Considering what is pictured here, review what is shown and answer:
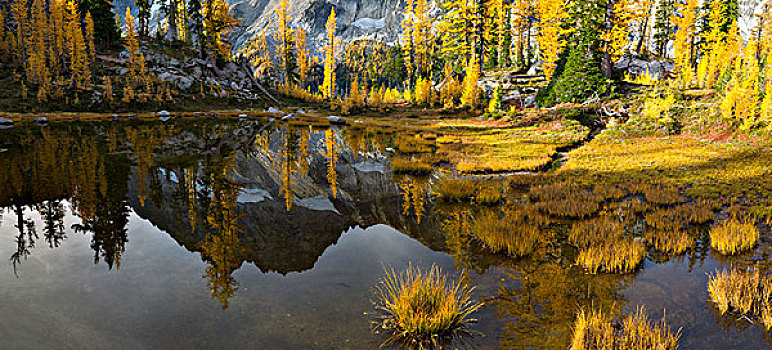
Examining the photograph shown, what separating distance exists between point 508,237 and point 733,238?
4598mm

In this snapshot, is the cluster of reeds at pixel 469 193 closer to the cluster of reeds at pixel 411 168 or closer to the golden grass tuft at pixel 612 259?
the cluster of reeds at pixel 411 168

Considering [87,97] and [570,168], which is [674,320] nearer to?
[570,168]

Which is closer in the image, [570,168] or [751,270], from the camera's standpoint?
[751,270]

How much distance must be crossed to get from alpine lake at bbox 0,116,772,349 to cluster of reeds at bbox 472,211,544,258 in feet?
0.15

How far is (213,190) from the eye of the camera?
39.0 feet

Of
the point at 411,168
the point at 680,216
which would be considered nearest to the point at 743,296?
the point at 680,216

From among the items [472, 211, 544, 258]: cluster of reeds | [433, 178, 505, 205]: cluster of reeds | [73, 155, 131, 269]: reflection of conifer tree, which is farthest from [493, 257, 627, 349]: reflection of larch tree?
[73, 155, 131, 269]: reflection of conifer tree

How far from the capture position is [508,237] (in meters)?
7.60

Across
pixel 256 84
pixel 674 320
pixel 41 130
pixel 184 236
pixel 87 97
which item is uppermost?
pixel 256 84

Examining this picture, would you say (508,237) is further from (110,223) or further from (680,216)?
(110,223)

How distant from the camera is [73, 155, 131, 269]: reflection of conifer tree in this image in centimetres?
711

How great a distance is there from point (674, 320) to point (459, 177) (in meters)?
10.4

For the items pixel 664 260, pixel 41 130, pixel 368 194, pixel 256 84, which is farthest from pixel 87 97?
pixel 664 260

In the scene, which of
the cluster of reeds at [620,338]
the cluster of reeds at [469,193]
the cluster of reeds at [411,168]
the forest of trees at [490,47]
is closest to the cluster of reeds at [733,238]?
the cluster of reeds at [620,338]
